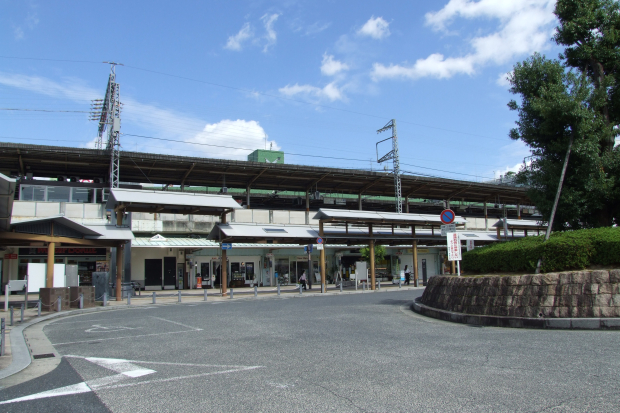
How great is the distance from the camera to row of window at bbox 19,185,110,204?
31984 millimetres

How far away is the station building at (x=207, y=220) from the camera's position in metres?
26.2

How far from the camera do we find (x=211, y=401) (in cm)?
508

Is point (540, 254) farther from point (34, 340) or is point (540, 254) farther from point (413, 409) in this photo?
point (34, 340)

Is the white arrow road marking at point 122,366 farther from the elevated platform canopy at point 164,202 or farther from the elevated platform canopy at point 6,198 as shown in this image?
the elevated platform canopy at point 164,202

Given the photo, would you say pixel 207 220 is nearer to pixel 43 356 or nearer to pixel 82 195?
pixel 82 195

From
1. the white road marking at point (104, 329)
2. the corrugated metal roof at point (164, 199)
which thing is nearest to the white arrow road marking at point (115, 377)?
the white road marking at point (104, 329)

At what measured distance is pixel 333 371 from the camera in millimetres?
6398

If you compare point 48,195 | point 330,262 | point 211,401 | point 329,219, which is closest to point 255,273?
point 330,262

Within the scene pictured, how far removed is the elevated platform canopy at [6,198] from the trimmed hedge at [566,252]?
43.5 ft

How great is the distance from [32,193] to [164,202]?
1485 cm

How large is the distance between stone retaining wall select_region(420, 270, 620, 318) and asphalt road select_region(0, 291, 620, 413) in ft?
2.68

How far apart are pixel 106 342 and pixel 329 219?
17350 millimetres

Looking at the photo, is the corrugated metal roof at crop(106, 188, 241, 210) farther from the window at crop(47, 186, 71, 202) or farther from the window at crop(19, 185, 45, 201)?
the window at crop(19, 185, 45, 201)

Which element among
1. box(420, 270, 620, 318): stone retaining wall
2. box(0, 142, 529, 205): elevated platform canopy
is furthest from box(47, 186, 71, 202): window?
box(420, 270, 620, 318): stone retaining wall
